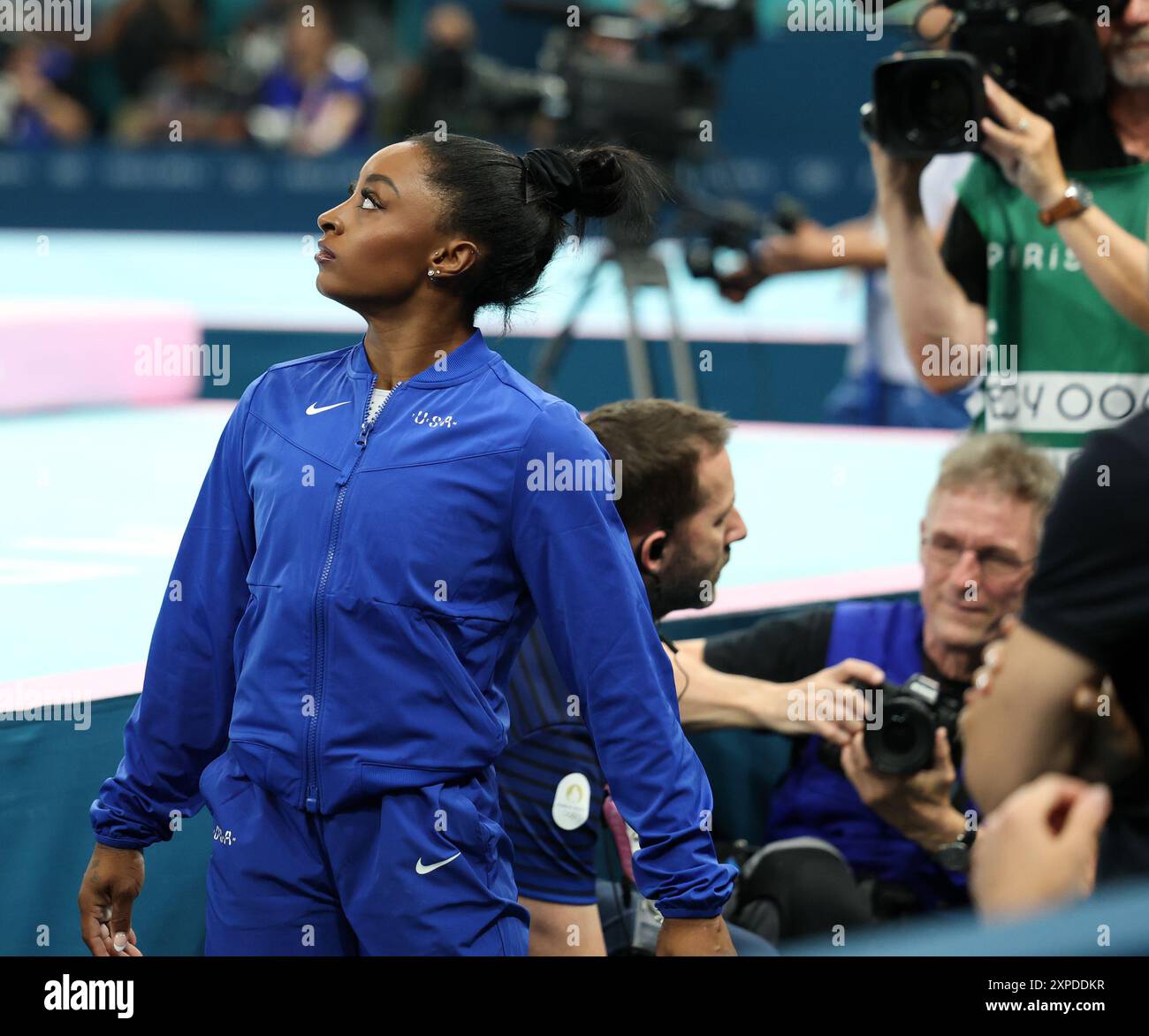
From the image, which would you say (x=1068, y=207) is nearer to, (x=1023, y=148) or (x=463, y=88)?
(x=1023, y=148)

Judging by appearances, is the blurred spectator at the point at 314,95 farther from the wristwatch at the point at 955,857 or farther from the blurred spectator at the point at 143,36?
the wristwatch at the point at 955,857

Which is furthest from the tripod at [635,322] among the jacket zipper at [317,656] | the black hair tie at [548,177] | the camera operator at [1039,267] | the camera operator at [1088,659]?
the camera operator at [1088,659]

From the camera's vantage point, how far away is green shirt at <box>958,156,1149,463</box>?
3068mm

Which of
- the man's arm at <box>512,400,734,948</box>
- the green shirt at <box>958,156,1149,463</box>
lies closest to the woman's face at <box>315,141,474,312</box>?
the man's arm at <box>512,400,734,948</box>

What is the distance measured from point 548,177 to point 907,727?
115cm

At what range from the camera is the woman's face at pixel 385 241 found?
1936 millimetres

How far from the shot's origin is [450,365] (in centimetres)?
198

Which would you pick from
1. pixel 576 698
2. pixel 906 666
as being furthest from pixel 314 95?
pixel 576 698

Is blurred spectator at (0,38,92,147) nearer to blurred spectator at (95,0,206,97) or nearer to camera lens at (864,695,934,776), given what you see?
blurred spectator at (95,0,206,97)

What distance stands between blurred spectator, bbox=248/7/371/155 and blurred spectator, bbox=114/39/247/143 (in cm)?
19
